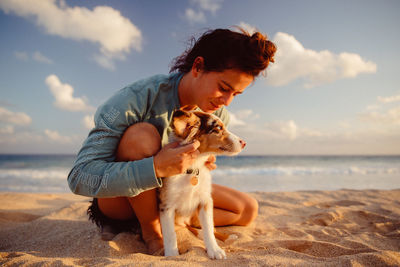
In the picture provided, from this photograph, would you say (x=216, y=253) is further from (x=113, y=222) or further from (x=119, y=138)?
(x=119, y=138)

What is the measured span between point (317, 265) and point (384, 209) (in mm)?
2992

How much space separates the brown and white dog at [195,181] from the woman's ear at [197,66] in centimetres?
43

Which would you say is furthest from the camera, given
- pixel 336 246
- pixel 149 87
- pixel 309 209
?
pixel 309 209

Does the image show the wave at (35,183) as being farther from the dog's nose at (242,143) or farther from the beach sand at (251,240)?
the dog's nose at (242,143)

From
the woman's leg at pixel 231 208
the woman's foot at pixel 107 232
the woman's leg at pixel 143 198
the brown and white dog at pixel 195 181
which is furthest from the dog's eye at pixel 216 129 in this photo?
the woman's foot at pixel 107 232

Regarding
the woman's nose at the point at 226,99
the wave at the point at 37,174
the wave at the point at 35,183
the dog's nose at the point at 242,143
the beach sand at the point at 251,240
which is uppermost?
the woman's nose at the point at 226,99

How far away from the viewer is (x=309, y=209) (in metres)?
3.89

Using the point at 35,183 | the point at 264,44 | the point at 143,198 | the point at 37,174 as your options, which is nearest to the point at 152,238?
the point at 143,198

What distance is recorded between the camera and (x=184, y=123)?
6.56 feet

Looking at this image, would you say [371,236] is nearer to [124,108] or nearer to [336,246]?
[336,246]

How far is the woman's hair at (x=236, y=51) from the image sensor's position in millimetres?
2076

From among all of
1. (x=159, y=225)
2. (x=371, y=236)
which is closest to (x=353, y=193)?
(x=371, y=236)

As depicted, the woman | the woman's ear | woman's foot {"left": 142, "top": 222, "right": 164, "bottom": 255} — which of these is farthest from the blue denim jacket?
woman's foot {"left": 142, "top": 222, "right": 164, "bottom": 255}

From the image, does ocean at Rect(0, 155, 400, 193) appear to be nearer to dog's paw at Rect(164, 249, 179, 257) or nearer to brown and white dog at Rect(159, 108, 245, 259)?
brown and white dog at Rect(159, 108, 245, 259)
